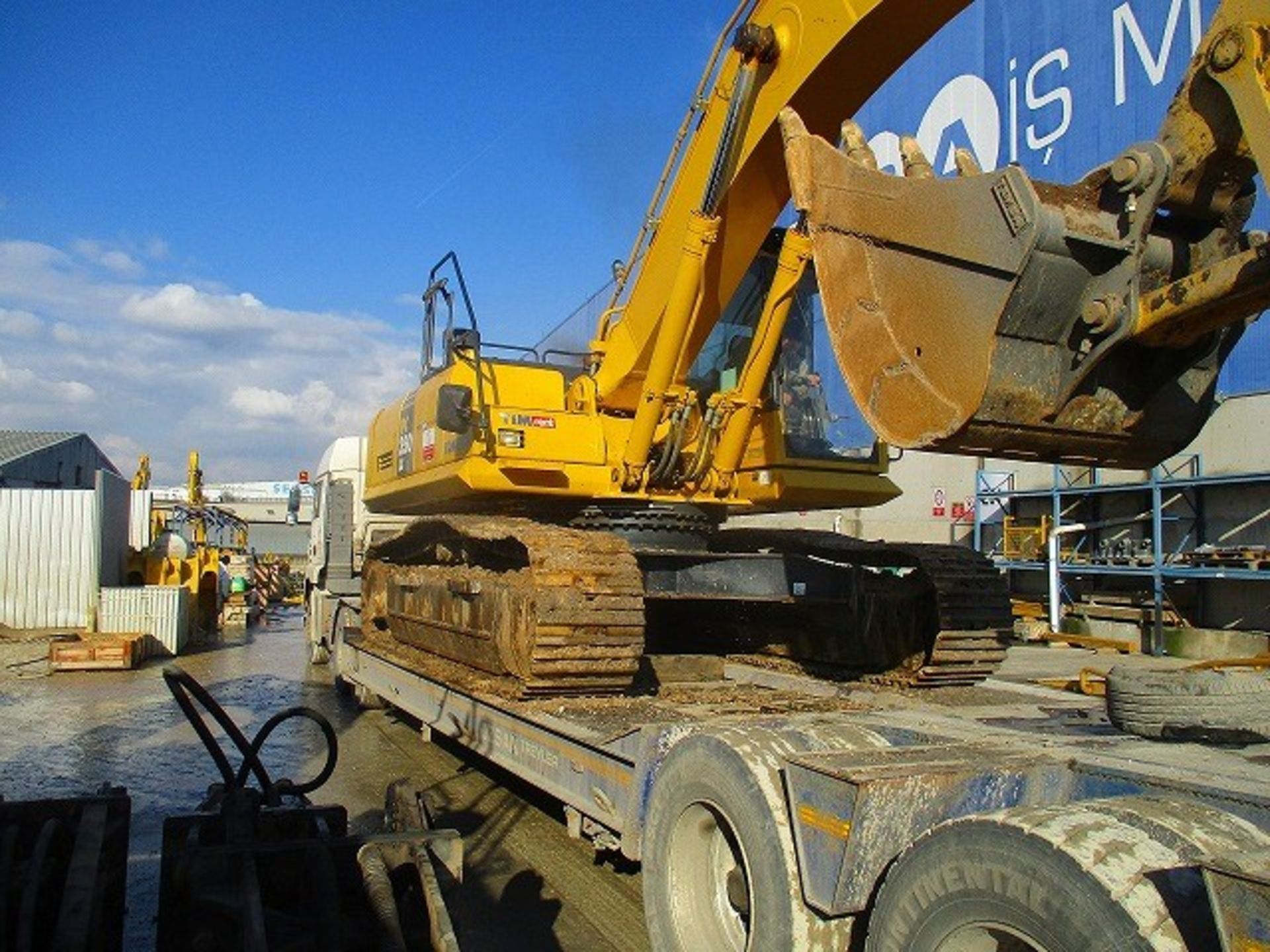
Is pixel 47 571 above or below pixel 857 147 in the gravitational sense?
below

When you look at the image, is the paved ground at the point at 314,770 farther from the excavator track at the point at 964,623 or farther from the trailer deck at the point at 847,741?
the excavator track at the point at 964,623

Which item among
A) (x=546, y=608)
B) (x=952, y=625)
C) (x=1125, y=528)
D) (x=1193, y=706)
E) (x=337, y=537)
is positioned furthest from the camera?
(x=1125, y=528)

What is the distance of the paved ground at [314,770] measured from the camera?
480 cm

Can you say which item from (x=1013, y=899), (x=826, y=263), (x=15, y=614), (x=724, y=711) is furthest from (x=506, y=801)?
(x=15, y=614)

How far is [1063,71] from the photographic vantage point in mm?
23188

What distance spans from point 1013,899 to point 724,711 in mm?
2741

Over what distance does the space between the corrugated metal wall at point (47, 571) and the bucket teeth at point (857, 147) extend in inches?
602

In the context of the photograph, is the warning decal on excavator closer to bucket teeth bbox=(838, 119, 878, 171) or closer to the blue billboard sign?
bucket teeth bbox=(838, 119, 878, 171)

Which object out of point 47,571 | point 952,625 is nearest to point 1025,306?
point 952,625

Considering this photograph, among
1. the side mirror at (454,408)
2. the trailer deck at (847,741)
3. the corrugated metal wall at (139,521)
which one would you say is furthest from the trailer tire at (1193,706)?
the corrugated metal wall at (139,521)

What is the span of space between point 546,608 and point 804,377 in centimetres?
277

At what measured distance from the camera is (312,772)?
25.4ft

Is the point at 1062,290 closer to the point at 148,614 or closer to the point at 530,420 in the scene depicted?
the point at 530,420

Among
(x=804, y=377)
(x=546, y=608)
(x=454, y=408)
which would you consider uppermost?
(x=804, y=377)
